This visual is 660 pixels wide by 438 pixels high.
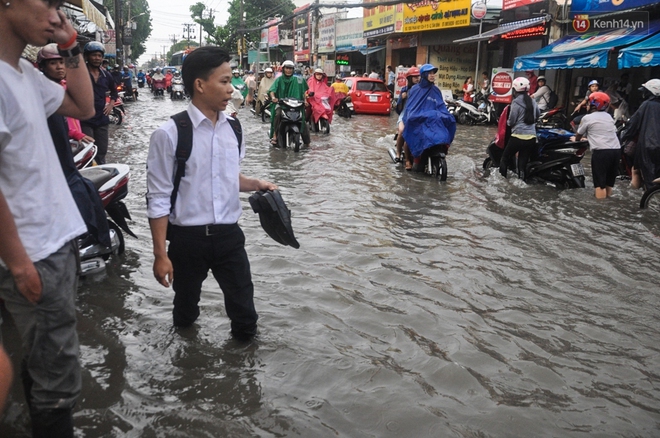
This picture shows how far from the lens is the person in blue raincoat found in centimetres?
887

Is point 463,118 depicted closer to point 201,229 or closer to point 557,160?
point 557,160

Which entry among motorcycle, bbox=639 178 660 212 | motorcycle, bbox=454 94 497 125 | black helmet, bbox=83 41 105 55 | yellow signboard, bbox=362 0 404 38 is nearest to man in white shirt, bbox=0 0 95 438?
black helmet, bbox=83 41 105 55

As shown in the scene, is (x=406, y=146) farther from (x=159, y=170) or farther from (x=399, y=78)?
(x=399, y=78)

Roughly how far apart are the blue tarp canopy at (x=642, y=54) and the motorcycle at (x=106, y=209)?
11.3 meters

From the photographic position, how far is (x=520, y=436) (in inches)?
108

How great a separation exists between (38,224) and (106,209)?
115 inches

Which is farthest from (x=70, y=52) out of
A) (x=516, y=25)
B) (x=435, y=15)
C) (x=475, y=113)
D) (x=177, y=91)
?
(x=177, y=91)

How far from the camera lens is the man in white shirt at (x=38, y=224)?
6.44 feet

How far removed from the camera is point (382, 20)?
32375 millimetres

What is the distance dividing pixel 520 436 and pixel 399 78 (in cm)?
2479

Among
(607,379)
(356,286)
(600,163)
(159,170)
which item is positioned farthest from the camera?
(600,163)

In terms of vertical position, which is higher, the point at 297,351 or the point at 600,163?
the point at 600,163

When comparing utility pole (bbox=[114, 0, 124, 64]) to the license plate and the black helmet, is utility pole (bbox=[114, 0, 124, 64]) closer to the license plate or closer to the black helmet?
the black helmet

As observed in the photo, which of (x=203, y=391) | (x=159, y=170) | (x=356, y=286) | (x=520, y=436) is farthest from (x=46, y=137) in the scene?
(x=356, y=286)
